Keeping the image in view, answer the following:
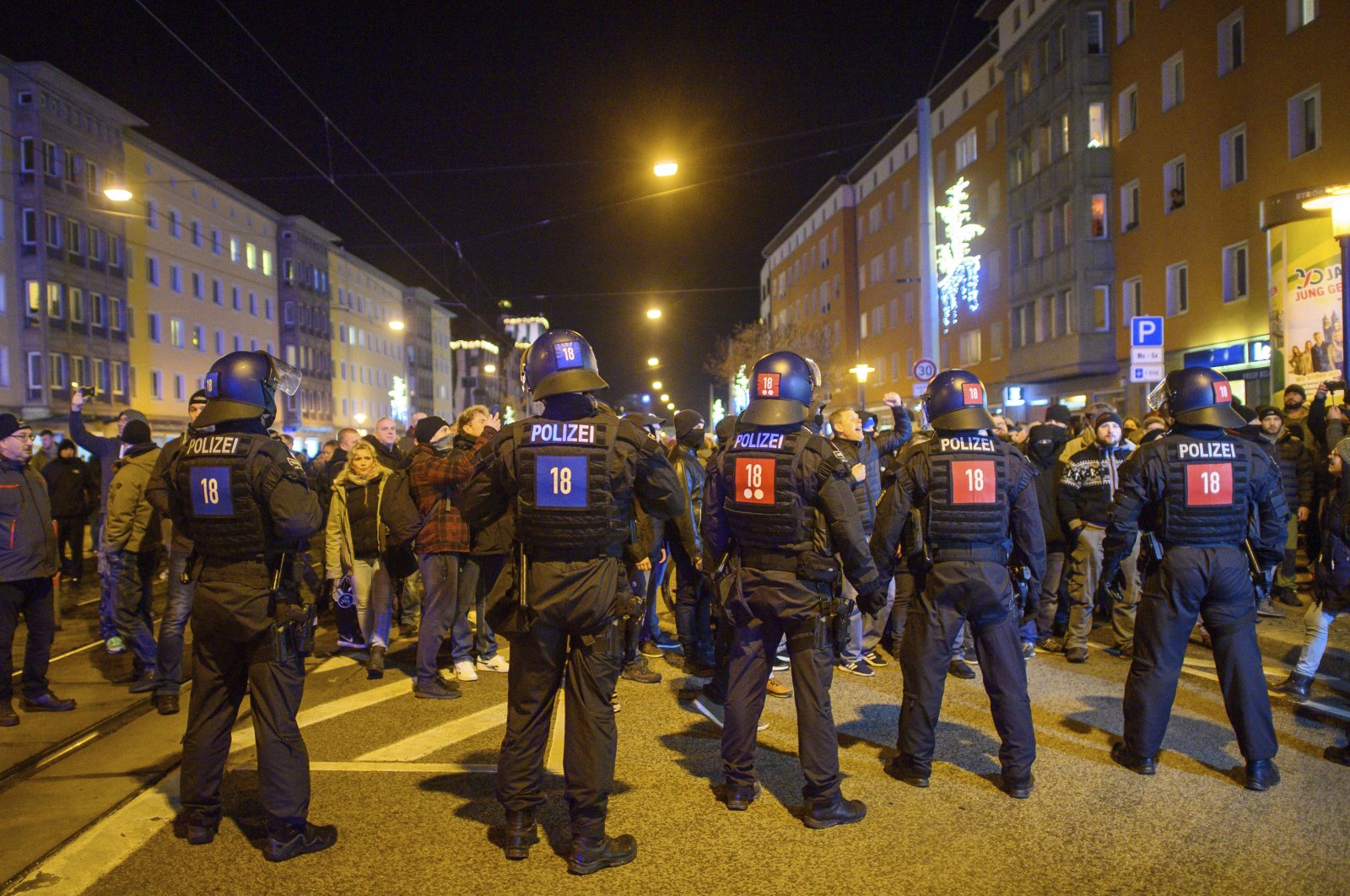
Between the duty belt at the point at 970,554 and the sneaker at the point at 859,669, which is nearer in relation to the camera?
the duty belt at the point at 970,554

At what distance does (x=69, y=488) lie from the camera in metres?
12.7

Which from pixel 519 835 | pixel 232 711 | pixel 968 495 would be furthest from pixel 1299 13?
pixel 232 711

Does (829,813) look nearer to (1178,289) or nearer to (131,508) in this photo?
(131,508)

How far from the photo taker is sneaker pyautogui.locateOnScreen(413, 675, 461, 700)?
22.8ft

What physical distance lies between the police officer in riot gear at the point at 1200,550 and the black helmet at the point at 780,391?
1.94 m

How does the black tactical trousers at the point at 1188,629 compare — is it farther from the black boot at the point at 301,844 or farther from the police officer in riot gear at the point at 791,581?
the black boot at the point at 301,844

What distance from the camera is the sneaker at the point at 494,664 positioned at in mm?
7848

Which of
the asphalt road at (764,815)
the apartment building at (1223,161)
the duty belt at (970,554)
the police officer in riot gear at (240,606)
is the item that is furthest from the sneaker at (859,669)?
Result: the apartment building at (1223,161)

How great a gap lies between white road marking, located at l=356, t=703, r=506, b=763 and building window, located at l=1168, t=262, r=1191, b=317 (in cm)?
2316

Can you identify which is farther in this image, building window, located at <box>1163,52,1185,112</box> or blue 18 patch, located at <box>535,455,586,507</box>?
building window, located at <box>1163,52,1185,112</box>

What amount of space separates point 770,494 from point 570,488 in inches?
40.9

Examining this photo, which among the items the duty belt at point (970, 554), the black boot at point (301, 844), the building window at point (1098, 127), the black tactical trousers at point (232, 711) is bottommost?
the black boot at point (301, 844)

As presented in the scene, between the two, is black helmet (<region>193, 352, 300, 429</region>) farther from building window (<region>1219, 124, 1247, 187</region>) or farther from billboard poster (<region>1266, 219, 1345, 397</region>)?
building window (<region>1219, 124, 1247, 187</region>)

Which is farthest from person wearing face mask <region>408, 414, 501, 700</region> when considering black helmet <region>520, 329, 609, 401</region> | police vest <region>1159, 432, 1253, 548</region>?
police vest <region>1159, 432, 1253, 548</region>
